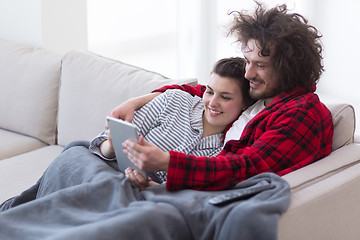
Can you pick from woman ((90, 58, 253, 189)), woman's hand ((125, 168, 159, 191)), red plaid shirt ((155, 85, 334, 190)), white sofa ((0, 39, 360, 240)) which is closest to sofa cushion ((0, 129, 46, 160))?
white sofa ((0, 39, 360, 240))

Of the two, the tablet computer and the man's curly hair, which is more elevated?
the man's curly hair

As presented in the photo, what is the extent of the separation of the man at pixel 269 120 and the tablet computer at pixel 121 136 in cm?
3

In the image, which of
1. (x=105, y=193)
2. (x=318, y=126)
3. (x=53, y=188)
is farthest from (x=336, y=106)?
(x=53, y=188)

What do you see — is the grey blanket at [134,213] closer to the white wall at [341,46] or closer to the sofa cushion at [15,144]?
the sofa cushion at [15,144]

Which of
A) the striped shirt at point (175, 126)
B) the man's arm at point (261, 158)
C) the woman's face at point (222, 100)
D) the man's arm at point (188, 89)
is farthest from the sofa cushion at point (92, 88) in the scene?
the man's arm at point (261, 158)

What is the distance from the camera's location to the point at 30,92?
270 centimetres

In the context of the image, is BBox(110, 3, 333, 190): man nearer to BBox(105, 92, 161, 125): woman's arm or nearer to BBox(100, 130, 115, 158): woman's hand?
BBox(105, 92, 161, 125): woman's arm

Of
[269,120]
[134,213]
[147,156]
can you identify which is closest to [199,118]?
[269,120]

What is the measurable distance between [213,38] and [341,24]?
1.02 metres

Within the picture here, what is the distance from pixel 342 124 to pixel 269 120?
0.93ft

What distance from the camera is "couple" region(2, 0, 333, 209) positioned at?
1616 mm

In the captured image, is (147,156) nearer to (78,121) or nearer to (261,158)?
(261,158)

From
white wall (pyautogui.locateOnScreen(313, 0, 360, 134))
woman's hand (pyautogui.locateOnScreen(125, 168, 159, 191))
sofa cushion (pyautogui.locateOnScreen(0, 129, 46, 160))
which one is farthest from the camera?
white wall (pyautogui.locateOnScreen(313, 0, 360, 134))

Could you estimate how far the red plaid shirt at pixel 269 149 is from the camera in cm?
162
